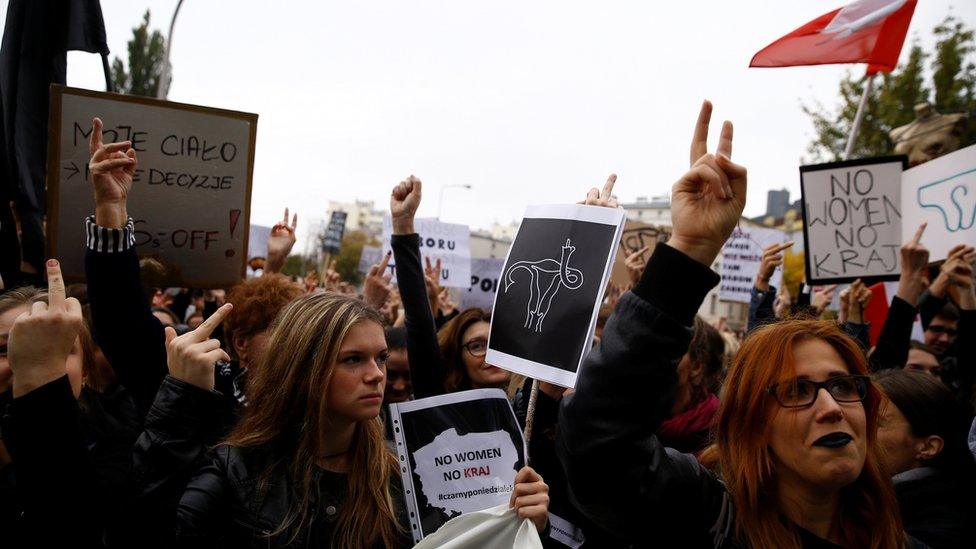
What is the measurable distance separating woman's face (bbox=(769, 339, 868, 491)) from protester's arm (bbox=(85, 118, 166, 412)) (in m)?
2.12

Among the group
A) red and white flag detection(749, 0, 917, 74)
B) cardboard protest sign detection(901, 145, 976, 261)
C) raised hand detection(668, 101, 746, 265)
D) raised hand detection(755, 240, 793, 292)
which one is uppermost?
red and white flag detection(749, 0, 917, 74)

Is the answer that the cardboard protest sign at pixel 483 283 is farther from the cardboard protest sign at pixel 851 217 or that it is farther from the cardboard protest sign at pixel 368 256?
the cardboard protest sign at pixel 851 217

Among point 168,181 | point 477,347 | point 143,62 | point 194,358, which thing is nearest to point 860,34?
point 477,347

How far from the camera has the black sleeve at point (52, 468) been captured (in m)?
1.97

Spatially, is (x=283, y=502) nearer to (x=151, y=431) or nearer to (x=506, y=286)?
(x=151, y=431)

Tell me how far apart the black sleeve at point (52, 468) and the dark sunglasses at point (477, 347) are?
1997mm

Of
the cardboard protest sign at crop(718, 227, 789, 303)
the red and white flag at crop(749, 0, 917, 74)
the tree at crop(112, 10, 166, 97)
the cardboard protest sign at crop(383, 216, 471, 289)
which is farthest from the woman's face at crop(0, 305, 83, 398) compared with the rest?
the tree at crop(112, 10, 166, 97)

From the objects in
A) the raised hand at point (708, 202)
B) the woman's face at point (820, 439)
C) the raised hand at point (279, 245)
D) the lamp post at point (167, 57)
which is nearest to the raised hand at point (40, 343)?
the raised hand at point (708, 202)

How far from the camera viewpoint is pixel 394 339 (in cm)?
404

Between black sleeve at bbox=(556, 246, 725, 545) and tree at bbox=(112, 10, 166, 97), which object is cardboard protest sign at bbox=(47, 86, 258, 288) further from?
tree at bbox=(112, 10, 166, 97)

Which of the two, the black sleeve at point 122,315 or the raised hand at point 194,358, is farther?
the black sleeve at point 122,315

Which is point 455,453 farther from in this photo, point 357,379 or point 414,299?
point 414,299

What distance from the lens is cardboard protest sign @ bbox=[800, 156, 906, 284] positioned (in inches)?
190

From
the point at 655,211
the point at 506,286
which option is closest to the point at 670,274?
the point at 506,286
